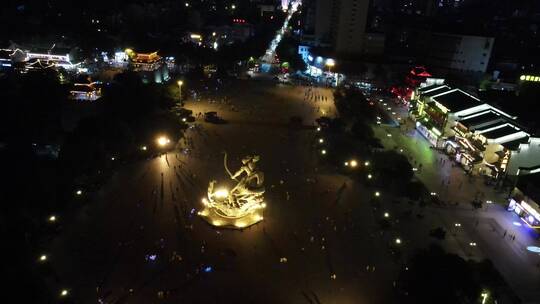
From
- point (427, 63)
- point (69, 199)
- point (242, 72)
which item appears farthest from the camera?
point (427, 63)

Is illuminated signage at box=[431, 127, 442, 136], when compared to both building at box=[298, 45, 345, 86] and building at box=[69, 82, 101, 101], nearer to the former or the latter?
building at box=[298, 45, 345, 86]

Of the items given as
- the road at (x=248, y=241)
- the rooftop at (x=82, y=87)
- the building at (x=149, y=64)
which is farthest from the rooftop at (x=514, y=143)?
the building at (x=149, y=64)

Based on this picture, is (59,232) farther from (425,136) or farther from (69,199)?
(425,136)

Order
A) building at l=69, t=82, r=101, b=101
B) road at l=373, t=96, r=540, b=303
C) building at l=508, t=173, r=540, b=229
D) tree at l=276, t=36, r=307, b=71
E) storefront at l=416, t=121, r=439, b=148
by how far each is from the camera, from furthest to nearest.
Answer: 1. tree at l=276, t=36, r=307, b=71
2. building at l=69, t=82, r=101, b=101
3. storefront at l=416, t=121, r=439, b=148
4. building at l=508, t=173, r=540, b=229
5. road at l=373, t=96, r=540, b=303

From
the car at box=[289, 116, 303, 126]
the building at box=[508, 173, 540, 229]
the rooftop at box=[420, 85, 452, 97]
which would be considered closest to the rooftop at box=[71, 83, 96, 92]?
the car at box=[289, 116, 303, 126]

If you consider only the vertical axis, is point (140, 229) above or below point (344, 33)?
below

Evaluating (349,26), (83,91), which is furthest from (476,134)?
(349,26)

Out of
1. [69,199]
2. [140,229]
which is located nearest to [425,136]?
[140,229]
